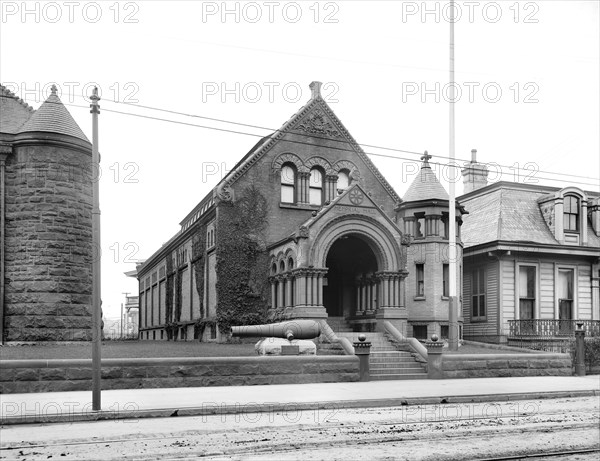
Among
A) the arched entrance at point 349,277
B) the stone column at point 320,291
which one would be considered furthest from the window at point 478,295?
the stone column at point 320,291

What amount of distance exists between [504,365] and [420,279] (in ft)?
29.7

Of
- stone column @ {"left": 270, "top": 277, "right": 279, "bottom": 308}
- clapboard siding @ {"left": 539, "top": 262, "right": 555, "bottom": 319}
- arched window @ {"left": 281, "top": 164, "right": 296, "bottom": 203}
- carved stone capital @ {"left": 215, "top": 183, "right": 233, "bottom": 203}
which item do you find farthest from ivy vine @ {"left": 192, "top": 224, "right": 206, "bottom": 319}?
clapboard siding @ {"left": 539, "top": 262, "right": 555, "bottom": 319}

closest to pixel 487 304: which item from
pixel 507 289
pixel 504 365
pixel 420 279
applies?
pixel 507 289

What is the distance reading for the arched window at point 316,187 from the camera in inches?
1278

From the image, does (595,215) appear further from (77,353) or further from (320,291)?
(77,353)

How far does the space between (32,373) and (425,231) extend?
1998cm

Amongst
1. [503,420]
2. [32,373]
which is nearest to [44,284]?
[32,373]

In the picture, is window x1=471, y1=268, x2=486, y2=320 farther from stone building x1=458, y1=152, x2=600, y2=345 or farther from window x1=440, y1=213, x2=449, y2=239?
window x1=440, y1=213, x2=449, y2=239

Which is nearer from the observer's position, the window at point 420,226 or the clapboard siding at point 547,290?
the window at point 420,226

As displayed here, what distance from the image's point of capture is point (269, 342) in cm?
2189

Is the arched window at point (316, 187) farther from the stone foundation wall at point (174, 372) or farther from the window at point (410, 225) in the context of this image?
the stone foundation wall at point (174, 372)

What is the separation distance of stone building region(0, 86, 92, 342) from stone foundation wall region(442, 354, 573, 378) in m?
13.5

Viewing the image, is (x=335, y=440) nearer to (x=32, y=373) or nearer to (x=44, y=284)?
(x=32, y=373)

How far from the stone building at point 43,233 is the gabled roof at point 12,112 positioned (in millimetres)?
124
